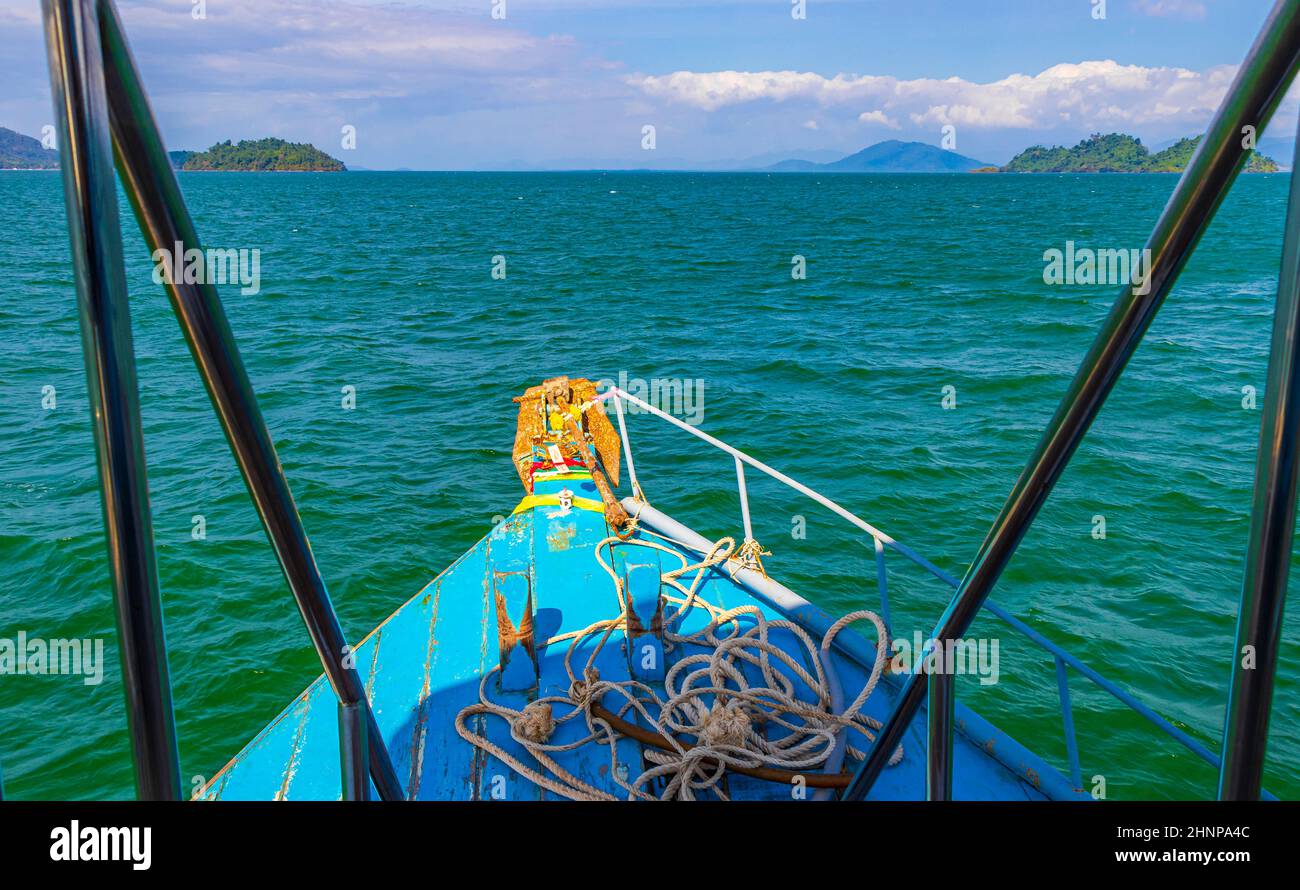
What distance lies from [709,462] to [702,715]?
11504mm

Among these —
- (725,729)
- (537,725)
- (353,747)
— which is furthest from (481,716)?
(353,747)

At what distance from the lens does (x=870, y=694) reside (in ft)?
12.5

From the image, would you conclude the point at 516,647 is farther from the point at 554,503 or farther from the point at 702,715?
the point at 554,503

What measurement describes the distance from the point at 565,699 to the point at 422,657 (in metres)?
0.99

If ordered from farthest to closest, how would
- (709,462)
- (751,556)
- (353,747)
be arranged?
(709,462) < (751,556) < (353,747)

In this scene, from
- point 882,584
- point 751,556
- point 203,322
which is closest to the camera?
point 203,322

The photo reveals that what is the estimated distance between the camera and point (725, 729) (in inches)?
137

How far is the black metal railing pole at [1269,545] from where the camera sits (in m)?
0.76

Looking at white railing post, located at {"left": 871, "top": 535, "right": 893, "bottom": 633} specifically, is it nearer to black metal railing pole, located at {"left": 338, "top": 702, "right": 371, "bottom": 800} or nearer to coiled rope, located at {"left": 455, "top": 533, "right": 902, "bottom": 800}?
coiled rope, located at {"left": 455, "top": 533, "right": 902, "bottom": 800}

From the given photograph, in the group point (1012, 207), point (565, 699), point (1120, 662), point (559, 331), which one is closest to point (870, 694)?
point (565, 699)

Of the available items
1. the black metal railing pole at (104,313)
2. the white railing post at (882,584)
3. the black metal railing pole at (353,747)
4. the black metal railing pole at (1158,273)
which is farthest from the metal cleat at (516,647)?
the black metal railing pole at (104,313)

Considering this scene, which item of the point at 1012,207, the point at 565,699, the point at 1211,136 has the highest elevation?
the point at 1012,207

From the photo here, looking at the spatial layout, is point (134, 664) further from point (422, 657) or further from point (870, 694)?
point (422, 657)

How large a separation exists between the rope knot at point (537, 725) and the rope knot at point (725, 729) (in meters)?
0.62
